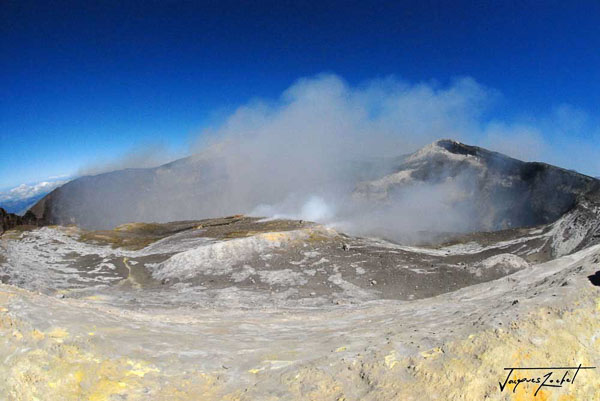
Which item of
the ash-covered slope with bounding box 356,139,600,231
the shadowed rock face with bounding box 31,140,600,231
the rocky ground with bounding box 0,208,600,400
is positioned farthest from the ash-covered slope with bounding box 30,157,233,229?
the rocky ground with bounding box 0,208,600,400

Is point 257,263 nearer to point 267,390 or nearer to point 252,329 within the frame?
point 252,329

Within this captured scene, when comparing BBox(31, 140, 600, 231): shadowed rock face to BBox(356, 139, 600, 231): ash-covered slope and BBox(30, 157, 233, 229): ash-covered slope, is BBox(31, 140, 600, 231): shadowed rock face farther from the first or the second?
BBox(30, 157, 233, 229): ash-covered slope

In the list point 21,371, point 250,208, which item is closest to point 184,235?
point 21,371

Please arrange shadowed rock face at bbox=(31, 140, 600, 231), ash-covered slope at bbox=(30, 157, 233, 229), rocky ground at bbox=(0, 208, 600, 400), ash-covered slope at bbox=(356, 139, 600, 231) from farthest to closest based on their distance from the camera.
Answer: ash-covered slope at bbox=(30, 157, 233, 229), shadowed rock face at bbox=(31, 140, 600, 231), ash-covered slope at bbox=(356, 139, 600, 231), rocky ground at bbox=(0, 208, 600, 400)

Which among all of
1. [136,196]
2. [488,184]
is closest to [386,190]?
[488,184]

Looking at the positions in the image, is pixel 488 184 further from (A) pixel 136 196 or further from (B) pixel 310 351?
(A) pixel 136 196

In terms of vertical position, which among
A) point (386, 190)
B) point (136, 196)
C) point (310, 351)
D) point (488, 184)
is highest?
point (136, 196)

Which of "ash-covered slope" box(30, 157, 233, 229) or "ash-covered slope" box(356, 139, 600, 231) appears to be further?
"ash-covered slope" box(30, 157, 233, 229)

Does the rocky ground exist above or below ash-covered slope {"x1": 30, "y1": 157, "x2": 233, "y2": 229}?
below
